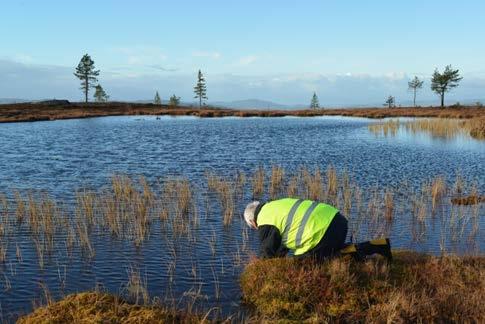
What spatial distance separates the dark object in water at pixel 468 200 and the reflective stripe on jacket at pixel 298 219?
10.8m

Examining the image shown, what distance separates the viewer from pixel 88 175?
23.1 meters

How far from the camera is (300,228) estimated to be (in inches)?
338

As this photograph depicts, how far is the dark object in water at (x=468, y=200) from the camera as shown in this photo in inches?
686

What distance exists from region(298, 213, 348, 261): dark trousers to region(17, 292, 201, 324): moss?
2.71 meters

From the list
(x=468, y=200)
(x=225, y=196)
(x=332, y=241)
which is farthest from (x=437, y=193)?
(x=332, y=241)

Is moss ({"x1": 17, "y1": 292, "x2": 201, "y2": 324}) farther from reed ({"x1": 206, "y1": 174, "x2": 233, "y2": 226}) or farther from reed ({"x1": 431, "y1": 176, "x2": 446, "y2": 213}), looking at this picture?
reed ({"x1": 431, "y1": 176, "x2": 446, "y2": 213})

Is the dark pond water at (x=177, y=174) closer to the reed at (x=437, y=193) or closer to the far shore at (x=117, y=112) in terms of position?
the reed at (x=437, y=193)

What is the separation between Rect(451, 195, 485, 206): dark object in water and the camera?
17413 millimetres

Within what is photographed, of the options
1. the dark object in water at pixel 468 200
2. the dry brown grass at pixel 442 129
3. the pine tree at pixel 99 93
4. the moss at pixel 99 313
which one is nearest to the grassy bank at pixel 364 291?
the moss at pixel 99 313

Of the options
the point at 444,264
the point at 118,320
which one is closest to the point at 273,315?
the point at 118,320

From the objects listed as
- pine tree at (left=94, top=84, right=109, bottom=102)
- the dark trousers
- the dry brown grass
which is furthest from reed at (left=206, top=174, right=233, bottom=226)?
pine tree at (left=94, top=84, right=109, bottom=102)

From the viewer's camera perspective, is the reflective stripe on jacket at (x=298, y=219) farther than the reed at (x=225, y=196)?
No

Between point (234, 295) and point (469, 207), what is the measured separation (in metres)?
11.1

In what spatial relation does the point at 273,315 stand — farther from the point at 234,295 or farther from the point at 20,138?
the point at 20,138
